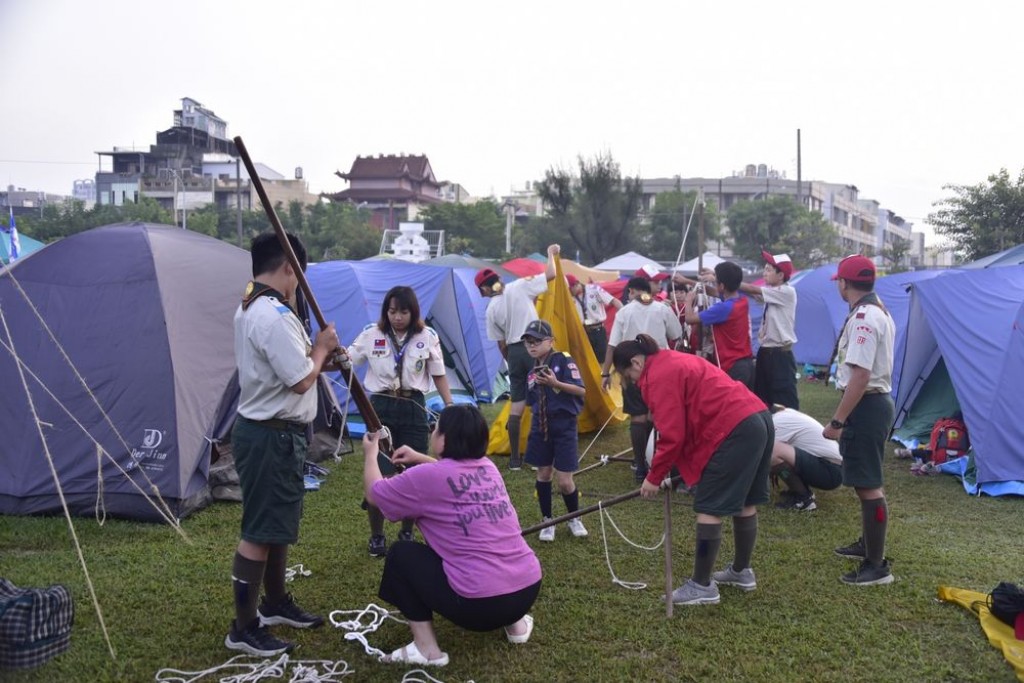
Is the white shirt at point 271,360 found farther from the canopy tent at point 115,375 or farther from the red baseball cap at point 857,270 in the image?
the red baseball cap at point 857,270

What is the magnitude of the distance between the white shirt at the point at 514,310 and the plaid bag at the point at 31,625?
4.73 meters

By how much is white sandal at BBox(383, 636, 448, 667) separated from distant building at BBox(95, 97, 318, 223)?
5568 centimetres

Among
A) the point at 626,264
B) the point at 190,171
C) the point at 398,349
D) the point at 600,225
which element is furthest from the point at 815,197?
the point at 398,349

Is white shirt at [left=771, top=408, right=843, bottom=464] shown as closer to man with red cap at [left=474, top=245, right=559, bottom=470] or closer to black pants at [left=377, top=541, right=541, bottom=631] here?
man with red cap at [left=474, top=245, right=559, bottom=470]

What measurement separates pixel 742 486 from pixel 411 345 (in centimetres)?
205

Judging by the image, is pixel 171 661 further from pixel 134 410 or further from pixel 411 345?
pixel 134 410

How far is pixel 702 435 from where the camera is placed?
157 inches

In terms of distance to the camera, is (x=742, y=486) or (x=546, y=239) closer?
(x=742, y=486)

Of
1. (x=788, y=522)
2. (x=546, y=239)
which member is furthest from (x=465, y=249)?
(x=788, y=522)

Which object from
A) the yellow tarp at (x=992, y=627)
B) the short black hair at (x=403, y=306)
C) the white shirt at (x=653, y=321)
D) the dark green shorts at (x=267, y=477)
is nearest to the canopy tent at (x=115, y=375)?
the short black hair at (x=403, y=306)

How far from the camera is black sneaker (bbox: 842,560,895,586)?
4324 mm

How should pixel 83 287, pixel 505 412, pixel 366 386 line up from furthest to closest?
pixel 505 412 → pixel 83 287 → pixel 366 386

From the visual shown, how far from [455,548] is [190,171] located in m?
61.6

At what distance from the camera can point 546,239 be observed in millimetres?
38594
